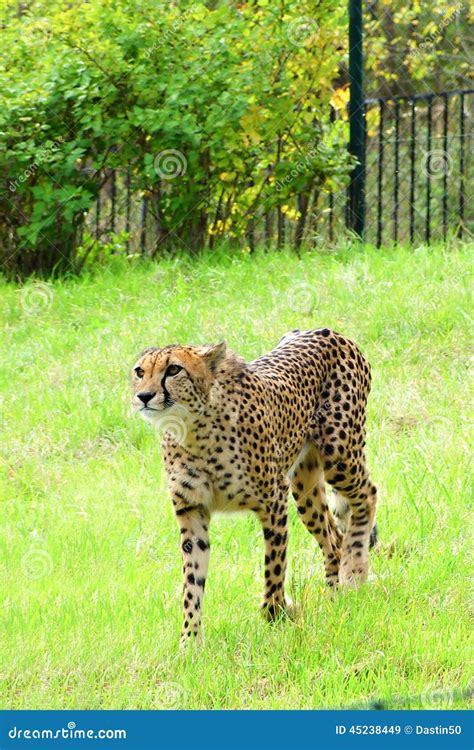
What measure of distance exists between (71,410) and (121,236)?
3.49m

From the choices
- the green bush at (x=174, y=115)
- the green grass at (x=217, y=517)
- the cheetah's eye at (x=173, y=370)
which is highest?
the green bush at (x=174, y=115)

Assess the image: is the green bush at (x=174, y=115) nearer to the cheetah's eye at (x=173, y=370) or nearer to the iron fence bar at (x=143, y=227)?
the iron fence bar at (x=143, y=227)

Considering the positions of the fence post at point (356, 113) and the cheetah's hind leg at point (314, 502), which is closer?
the cheetah's hind leg at point (314, 502)

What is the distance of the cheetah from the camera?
4.21 metres

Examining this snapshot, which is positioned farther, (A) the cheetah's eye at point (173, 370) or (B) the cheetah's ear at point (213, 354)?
(B) the cheetah's ear at point (213, 354)

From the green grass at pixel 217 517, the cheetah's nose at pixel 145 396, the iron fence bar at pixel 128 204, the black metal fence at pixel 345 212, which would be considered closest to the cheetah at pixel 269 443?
the cheetah's nose at pixel 145 396

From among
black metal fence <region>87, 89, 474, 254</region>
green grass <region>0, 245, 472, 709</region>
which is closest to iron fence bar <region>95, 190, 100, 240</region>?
black metal fence <region>87, 89, 474, 254</region>

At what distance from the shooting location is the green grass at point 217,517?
165 inches

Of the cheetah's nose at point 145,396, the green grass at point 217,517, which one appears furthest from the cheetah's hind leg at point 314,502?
the cheetah's nose at point 145,396

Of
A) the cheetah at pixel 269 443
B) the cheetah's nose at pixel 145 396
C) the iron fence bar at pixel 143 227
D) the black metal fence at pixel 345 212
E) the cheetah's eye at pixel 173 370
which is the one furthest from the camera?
the iron fence bar at pixel 143 227

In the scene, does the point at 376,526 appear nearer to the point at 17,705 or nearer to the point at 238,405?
the point at 238,405

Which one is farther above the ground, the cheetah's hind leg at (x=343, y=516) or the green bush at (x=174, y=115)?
the green bush at (x=174, y=115)

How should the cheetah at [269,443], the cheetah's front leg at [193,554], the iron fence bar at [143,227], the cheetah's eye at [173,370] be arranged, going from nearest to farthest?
1. the cheetah's eye at [173,370]
2. the cheetah at [269,443]
3. the cheetah's front leg at [193,554]
4. the iron fence bar at [143,227]

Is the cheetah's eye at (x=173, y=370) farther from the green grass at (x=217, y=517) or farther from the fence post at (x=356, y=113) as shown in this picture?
the fence post at (x=356, y=113)
